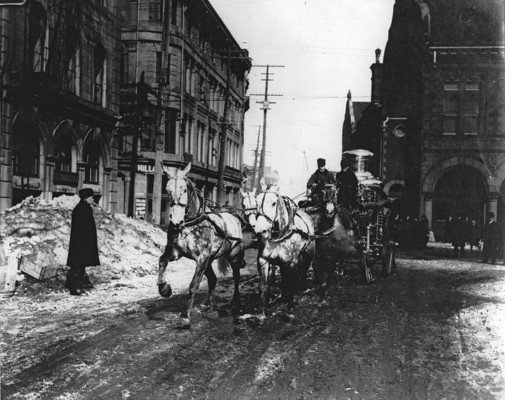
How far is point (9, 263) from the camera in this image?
31.2 ft

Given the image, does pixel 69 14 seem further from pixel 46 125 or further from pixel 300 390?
pixel 300 390

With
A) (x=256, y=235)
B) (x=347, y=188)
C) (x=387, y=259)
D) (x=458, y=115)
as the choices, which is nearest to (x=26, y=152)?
(x=347, y=188)

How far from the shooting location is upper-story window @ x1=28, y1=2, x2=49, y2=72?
15.9 m

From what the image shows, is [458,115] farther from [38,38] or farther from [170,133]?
[38,38]

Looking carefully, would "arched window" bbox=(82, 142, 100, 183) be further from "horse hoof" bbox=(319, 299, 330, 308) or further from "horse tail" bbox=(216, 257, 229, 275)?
"horse hoof" bbox=(319, 299, 330, 308)

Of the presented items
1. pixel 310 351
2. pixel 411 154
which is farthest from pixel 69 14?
pixel 411 154

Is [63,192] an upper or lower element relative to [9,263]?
upper

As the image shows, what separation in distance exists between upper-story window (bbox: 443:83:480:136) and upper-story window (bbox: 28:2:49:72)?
2299 cm

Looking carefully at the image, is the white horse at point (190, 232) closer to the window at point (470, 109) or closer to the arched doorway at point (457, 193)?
the arched doorway at point (457, 193)

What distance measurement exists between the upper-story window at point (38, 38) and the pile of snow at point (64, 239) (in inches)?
196

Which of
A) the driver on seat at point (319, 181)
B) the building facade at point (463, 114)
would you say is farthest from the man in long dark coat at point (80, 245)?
the building facade at point (463, 114)

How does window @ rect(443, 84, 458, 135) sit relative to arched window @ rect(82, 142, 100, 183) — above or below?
above

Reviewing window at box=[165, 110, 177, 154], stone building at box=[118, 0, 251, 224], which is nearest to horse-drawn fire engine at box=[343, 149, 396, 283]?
stone building at box=[118, 0, 251, 224]

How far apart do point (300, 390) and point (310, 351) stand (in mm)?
1361
